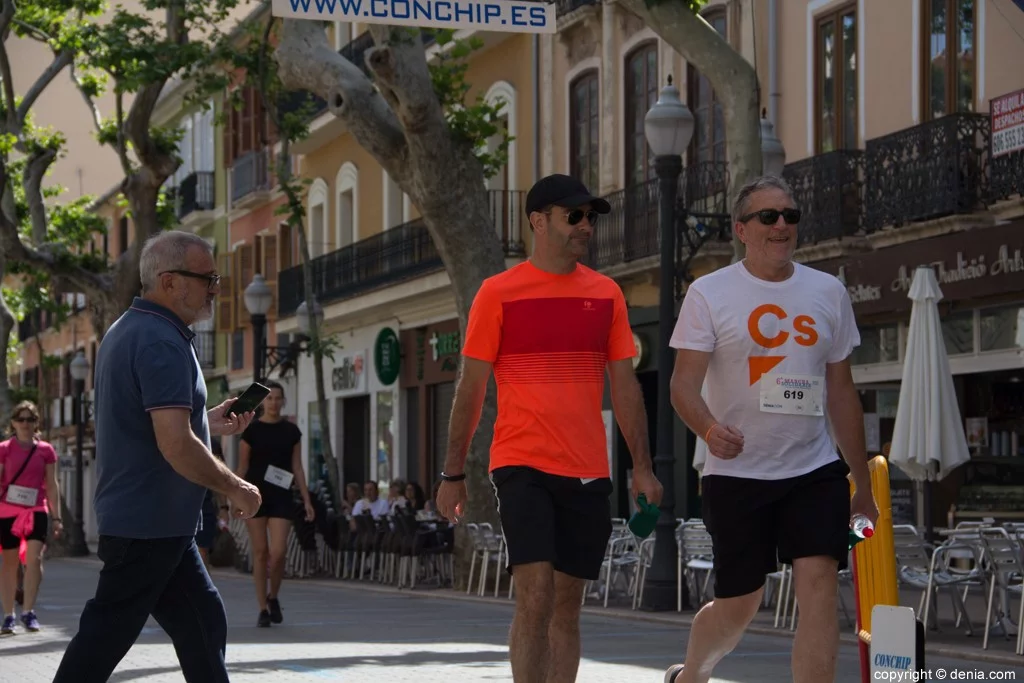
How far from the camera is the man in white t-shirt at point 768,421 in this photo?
726cm

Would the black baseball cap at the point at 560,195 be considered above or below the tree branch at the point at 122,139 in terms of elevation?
below

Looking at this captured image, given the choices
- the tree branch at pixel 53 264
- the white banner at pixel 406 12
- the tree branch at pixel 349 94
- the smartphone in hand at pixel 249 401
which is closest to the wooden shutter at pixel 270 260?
the tree branch at pixel 53 264

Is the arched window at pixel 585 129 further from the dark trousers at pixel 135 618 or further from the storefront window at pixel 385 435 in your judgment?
the dark trousers at pixel 135 618

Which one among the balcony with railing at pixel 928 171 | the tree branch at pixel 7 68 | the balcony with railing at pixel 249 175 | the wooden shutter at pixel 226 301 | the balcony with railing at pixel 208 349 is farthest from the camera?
the balcony with railing at pixel 208 349

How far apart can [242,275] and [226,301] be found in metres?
0.76

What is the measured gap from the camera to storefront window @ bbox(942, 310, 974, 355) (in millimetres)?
22375

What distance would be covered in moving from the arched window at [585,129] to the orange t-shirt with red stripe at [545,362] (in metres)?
22.9

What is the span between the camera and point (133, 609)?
22.5ft

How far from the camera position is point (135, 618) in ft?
22.5

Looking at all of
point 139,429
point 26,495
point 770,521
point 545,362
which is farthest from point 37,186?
point 770,521

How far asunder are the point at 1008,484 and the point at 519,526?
49.5 ft

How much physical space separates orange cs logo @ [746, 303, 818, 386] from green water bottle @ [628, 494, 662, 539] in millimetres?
688

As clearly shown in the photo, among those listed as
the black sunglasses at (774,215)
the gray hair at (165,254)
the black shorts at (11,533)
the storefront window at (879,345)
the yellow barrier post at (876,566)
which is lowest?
the black shorts at (11,533)

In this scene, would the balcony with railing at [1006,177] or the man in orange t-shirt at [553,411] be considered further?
the balcony with railing at [1006,177]
